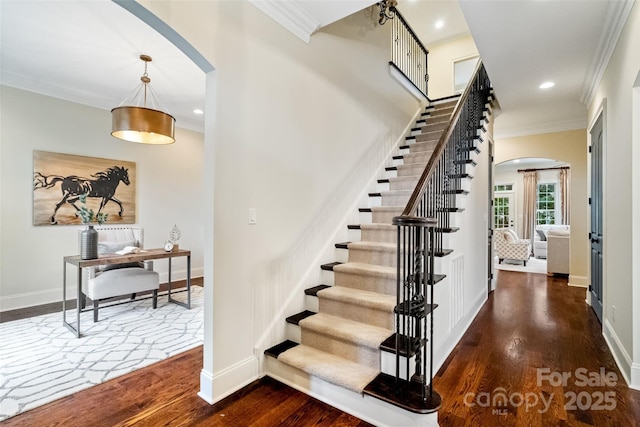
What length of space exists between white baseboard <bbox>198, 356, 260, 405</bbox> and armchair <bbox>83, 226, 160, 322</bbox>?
2059 millimetres

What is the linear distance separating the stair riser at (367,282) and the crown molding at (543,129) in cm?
496

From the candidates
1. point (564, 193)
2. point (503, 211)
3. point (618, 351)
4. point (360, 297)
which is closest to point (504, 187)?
point (503, 211)

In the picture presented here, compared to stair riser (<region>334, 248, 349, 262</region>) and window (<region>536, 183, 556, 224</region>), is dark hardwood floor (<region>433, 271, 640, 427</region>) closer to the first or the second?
Answer: stair riser (<region>334, 248, 349, 262</region>)

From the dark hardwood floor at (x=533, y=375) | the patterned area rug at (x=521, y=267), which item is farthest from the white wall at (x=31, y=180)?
the patterned area rug at (x=521, y=267)

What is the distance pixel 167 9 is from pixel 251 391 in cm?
245

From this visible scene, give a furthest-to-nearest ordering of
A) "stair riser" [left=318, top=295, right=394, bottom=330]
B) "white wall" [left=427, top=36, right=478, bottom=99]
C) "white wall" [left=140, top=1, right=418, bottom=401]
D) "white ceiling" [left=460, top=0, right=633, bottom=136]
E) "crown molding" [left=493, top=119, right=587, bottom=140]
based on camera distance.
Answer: "white wall" [left=427, top=36, right=478, bottom=99] < "crown molding" [left=493, top=119, right=587, bottom=140] < "white ceiling" [left=460, top=0, right=633, bottom=136] < "stair riser" [left=318, top=295, right=394, bottom=330] < "white wall" [left=140, top=1, right=418, bottom=401]

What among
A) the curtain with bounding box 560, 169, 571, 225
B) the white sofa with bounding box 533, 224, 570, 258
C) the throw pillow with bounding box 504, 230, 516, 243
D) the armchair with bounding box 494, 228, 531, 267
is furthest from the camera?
the curtain with bounding box 560, 169, 571, 225

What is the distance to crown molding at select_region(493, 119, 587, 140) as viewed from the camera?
17.3 ft

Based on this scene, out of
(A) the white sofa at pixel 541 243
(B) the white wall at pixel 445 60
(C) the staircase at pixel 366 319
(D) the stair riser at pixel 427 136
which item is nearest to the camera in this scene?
(C) the staircase at pixel 366 319

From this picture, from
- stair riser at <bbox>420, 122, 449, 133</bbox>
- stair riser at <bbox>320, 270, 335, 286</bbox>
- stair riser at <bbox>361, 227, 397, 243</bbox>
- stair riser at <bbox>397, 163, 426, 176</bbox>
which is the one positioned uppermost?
stair riser at <bbox>420, 122, 449, 133</bbox>

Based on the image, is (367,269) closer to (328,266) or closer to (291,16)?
(328,266)

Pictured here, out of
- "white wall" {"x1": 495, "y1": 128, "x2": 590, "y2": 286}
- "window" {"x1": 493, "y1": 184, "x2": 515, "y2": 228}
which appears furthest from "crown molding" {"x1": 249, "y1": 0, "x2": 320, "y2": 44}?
"window" {"x1": 493, "y1": 184, "x2": 515, "y2": 228}

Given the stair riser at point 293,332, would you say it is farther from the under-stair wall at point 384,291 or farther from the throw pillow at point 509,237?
the throw pillow at point 509,237

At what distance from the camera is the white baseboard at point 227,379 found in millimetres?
1969
